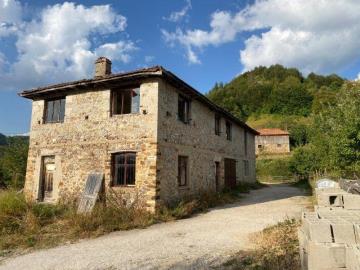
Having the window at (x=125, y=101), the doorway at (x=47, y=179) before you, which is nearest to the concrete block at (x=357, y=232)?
the window at (x=125, y=101)

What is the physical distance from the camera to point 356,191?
801 cm

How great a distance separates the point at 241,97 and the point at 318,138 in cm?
5699

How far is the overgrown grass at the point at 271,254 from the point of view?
16.8 feet

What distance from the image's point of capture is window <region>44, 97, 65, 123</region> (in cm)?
1291

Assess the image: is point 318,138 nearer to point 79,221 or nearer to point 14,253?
point 79,221

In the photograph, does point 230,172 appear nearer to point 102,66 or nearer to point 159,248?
point 102,66

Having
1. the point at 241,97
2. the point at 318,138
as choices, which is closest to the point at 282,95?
the point at 241,97

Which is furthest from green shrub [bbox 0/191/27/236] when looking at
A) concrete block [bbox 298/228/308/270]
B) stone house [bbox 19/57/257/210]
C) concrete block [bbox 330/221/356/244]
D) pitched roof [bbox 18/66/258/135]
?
concrete block [bbox 330/221/356/244]

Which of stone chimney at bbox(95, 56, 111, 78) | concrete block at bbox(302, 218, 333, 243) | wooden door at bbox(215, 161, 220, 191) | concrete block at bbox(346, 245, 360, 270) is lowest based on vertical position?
concrete block at bbox(346, 245, 360, 270)

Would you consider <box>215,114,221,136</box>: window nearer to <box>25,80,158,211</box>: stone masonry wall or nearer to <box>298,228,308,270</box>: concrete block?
<box>25,80,158,211</box>: stone masonry wall

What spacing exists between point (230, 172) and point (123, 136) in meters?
8.65

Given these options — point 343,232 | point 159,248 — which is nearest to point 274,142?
point 159,248

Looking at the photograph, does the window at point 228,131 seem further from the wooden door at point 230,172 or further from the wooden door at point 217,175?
the wooden door at point 217,175

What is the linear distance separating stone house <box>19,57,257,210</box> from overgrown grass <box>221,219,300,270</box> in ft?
13.8
